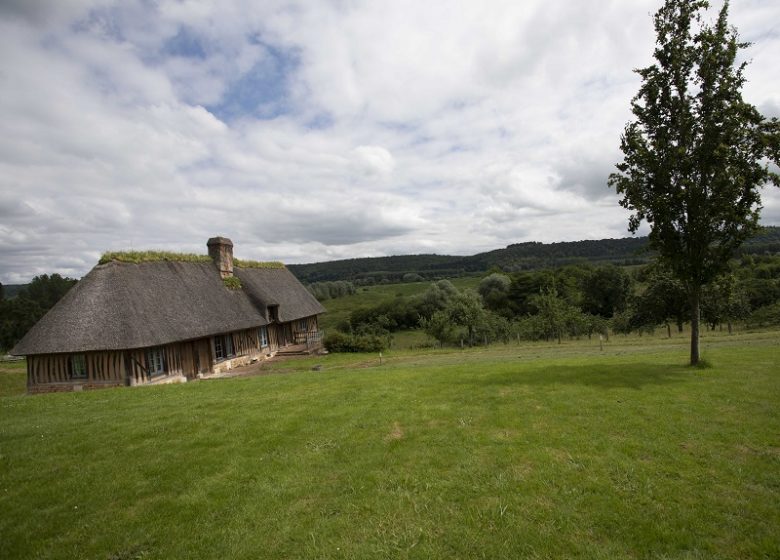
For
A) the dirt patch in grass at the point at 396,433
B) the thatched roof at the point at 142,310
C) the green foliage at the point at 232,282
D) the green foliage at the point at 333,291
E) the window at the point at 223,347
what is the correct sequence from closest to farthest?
the dirt patch in grass at the point at 396,433, the thatched roof at the point at 142,310, the window at the point at 223,347, the green foliage at the point at 232,282, the green foliage at the point at 333,291

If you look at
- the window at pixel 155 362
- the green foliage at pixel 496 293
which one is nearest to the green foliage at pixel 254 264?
the window at pixel 155 362

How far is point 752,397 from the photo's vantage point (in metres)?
10.7

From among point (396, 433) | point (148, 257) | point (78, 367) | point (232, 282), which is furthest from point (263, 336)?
point (396, 433)

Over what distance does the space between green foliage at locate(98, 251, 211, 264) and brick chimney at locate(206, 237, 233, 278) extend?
93 cm

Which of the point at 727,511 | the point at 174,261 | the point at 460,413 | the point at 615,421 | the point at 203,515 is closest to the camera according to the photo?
the point at 727,511

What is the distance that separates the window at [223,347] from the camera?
27006 millimetres

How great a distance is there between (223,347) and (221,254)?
7.61 meters

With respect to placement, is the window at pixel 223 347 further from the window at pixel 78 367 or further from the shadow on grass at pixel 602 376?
the shadow on grass at pixel 602 376

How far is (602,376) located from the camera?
13625 millimetres

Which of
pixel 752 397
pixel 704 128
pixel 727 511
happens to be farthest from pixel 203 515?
pixel 704 128

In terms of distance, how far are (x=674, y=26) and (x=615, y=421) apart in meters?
13.3

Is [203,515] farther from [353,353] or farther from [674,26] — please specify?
[353,353]

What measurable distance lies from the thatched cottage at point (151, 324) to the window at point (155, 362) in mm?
51

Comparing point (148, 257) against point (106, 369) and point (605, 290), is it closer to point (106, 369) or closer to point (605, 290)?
point (106, 369)
